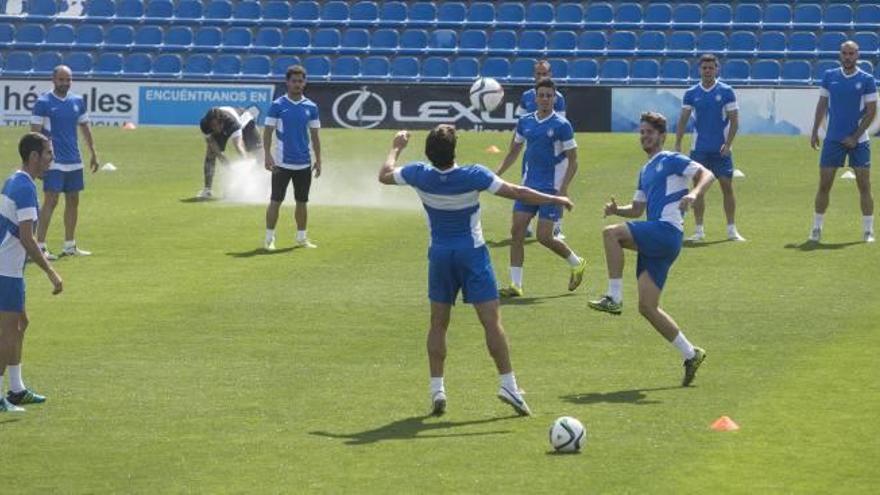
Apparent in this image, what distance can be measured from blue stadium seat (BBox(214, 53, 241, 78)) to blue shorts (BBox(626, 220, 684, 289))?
2774cm

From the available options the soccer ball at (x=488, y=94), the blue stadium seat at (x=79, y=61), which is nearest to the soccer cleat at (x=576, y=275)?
the soccer ball at (x=488, y=94)

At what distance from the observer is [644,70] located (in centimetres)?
4128

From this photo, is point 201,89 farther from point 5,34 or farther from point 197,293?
point 197,293

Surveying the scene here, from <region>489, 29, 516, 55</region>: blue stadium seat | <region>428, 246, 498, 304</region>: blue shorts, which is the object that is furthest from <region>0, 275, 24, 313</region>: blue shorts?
<region>489, 29, 516, 55</region>: blue stadium seat

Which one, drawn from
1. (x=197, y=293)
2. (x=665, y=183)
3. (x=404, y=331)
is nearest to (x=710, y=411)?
(x=665, y=183)

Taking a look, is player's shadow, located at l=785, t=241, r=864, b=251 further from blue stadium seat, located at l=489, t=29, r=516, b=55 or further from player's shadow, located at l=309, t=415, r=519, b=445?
blue stadium seat, located at l=489, t=29, r=516, b=55

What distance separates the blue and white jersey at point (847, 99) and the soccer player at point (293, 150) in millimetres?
7570

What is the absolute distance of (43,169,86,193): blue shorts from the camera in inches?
961

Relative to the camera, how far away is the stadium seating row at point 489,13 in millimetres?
41906

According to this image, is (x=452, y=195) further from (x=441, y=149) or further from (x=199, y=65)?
(x=199, y=65)

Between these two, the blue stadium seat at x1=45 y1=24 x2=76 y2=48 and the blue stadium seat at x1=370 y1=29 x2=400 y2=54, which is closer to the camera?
the blue stadium seat at x1=370 y1=29 x2=400 y2=54

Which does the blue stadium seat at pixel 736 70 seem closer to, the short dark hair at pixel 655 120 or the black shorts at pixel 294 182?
the black shorts at pixel 294 182

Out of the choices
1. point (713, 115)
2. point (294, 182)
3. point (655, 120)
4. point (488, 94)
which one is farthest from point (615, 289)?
point (488, 94)

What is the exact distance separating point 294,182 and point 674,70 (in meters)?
17.7
